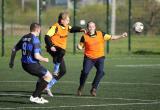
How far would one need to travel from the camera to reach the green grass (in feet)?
46.0

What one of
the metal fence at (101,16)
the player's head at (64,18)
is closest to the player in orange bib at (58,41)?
the player's head at (64,18)

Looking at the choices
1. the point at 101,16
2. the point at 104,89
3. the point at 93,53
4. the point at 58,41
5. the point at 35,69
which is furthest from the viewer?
the point at 101,16

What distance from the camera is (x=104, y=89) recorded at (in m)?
17.7

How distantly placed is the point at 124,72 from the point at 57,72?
7418mm

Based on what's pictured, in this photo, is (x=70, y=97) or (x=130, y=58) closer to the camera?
(x=70, y=97)

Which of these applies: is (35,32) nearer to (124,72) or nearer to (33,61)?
(33,61)

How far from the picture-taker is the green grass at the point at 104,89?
14031 millimetres

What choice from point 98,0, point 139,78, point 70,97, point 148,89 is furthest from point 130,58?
point 98,0

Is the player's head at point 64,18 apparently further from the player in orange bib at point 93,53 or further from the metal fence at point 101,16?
the metal fence at point 101,16

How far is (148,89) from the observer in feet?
57.3

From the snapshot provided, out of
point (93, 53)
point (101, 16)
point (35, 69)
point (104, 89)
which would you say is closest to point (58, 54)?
point (93, 53)

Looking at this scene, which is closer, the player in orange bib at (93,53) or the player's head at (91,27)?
the player's head at (91,27)

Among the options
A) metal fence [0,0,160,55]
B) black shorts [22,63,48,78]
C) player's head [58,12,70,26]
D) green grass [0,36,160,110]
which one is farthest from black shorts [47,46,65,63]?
metal fence [0,0,160,55]

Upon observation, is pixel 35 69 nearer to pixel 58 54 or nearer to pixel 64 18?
pixel 58 54
